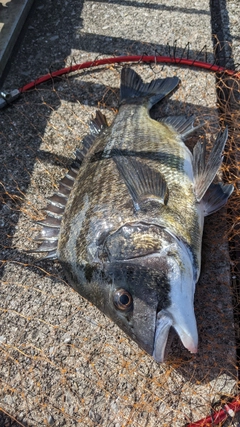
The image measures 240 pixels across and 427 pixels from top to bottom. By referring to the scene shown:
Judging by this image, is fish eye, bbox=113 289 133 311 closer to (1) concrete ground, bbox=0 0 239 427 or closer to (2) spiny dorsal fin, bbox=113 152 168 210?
(2) spiny dorsal fin, bbox=113 152 168 210

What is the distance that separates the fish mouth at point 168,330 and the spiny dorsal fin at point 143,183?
735 mm

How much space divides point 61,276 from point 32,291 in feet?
0.92

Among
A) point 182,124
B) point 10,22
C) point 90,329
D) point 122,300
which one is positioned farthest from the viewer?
point 10,22

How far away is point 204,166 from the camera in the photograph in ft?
9.36

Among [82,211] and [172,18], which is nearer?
[82,211]

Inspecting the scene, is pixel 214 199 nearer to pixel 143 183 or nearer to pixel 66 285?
pixel 143 183

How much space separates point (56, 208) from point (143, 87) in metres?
1.55

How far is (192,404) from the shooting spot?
2662 mm

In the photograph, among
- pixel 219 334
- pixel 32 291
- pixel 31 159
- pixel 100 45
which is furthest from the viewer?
pixel 100 45

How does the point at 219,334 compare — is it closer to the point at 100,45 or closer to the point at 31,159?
the point at 31,159

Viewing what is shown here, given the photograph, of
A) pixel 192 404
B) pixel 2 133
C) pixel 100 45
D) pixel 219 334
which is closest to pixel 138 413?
pixel 192 404

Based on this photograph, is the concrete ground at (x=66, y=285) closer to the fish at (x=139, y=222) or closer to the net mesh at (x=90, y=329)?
the net mesh at (x=90, y=329)

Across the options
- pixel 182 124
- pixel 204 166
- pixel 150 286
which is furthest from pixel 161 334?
pixel 182 124

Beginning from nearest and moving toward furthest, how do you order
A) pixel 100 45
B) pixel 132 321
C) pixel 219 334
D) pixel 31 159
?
pixel 132 321
pixel 219 334
pixel 31 159
pixel 100 45
